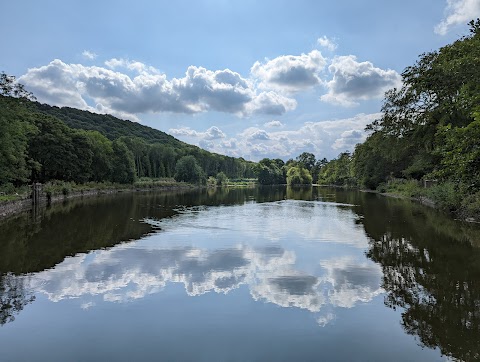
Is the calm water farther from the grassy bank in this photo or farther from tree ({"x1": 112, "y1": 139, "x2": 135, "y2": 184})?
tree ({"x1": 112, "y1": 139, "x2": 135, "y2": 184})

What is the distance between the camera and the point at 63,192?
4531cm

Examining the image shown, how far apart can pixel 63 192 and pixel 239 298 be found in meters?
41.7

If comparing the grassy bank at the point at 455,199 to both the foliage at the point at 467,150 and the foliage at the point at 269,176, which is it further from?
the foliage at the point at 269,176

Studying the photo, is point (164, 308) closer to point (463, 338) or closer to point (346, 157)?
point (463, 338)

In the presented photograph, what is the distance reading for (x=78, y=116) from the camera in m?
162

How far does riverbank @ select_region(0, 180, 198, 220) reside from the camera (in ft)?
89.9

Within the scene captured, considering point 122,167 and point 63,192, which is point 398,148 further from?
point 122,167

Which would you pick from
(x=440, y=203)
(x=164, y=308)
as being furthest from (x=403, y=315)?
(x=440, y=203)

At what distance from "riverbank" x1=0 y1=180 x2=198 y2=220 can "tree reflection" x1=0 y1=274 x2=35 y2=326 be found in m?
16.2

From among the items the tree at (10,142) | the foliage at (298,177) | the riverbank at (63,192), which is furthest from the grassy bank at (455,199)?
the foliage at (298,177)

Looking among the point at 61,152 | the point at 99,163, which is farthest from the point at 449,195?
the point at 99,163

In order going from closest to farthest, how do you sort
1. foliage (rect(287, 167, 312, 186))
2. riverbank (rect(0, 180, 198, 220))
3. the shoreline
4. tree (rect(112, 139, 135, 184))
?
the shoreline
riverbank (rect(0, 180, 198, 220))
tree (rect(112, 139, 135, 184))
foliage (rect(287, 167, 312, 186))

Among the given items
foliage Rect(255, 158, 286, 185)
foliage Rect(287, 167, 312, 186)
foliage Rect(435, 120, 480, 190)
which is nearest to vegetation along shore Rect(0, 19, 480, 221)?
foliage Rect(435, 120, 480, 190)

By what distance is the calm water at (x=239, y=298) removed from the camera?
20.8 feet
